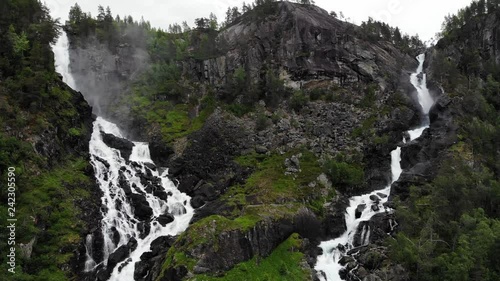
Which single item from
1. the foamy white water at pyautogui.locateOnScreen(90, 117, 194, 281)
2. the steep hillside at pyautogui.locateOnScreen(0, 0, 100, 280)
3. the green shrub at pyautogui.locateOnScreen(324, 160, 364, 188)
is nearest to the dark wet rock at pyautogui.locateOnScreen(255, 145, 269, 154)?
the green shrub at pyautogui.locateOnScreen(324, 160, 364, 188)

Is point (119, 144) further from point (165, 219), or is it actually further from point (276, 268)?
point (276, 268)

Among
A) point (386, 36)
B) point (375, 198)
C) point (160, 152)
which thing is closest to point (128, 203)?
point (160, 152)

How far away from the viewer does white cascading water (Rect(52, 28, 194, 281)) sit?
4572 cm

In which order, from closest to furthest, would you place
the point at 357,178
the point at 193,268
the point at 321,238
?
the point at 193,268 < the point at 321,238 < the point at 357,178

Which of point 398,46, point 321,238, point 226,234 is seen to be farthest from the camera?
point 398,46

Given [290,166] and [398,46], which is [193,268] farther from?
[398,46]

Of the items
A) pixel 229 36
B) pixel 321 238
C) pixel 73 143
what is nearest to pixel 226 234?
pixel 321 238

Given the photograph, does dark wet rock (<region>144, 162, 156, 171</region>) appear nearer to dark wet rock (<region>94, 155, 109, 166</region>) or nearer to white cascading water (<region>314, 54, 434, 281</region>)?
dark wet rock (<region>94, 155, 109, 166</region>)

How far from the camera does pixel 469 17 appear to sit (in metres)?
97.6

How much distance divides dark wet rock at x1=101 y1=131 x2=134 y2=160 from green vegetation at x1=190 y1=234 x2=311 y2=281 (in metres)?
32.8

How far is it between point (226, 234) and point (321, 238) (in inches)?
607

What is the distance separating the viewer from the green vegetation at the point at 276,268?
1567 inches

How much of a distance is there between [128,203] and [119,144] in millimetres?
17379

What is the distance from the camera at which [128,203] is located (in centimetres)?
5341
